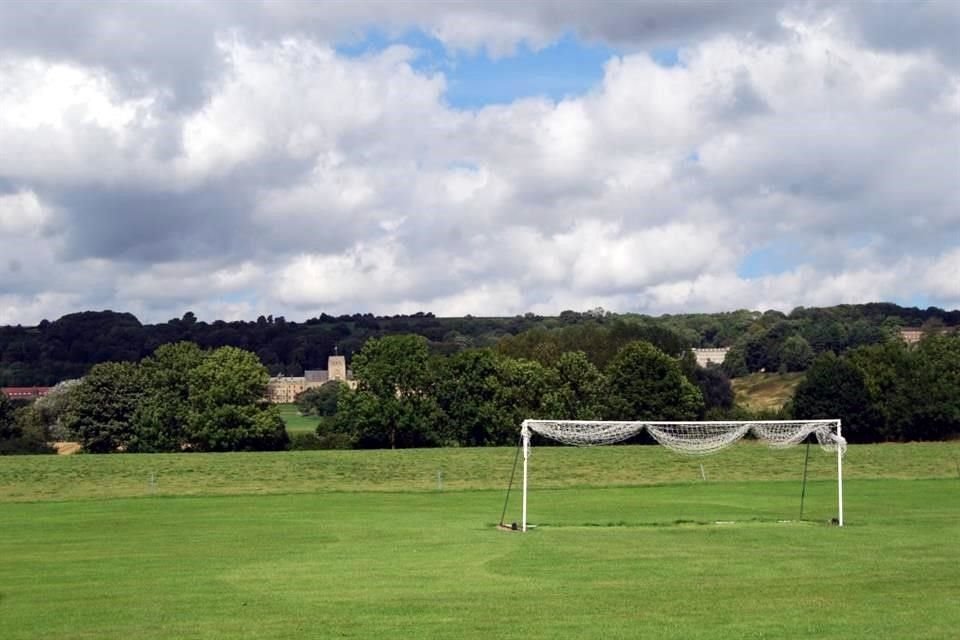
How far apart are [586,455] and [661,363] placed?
34.3 metres

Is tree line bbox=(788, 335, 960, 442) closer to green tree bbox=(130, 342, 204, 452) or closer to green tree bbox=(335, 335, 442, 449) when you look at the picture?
green tree bbox=(335, 335, 442, 449)

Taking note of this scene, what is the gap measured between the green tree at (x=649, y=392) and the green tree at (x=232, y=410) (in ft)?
110

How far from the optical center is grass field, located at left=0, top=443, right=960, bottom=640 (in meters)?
19.5

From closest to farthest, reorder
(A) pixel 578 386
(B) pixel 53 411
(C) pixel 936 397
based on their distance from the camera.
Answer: (C) pixel 936 397
(A) pixel 578 386
(B) pixel 53 411

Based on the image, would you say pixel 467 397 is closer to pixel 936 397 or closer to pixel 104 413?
pixel 104 413

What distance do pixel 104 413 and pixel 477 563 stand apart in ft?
299

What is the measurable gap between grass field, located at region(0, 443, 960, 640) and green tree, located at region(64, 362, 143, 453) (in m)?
50.1

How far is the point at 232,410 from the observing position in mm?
108062

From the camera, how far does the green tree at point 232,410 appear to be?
10781 cm

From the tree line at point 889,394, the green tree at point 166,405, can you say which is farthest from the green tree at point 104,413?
the tree line at point 889,394

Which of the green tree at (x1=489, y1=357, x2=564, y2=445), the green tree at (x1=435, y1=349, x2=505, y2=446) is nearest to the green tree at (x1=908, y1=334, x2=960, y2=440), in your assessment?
the green tree at (x1=489, y1=357, x2=564, y2=445)

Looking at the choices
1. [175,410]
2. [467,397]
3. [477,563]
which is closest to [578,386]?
[467,397]

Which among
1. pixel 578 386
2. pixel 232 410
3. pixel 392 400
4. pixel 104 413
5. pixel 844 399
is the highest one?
pixel 578 386

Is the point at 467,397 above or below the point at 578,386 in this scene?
below
